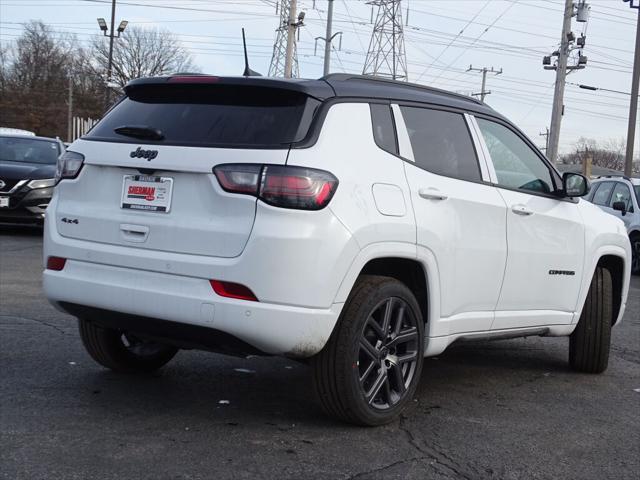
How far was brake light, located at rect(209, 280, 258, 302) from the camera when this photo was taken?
371cm

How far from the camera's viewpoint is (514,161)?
17.5ft

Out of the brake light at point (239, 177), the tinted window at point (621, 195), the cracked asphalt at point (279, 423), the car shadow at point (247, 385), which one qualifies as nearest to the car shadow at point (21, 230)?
the cracked asphalt at point (279, 423)

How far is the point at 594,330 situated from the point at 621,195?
10.3 metres

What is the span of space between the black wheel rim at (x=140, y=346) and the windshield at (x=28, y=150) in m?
9.33

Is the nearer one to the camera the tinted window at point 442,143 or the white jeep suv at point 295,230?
the white jeep suv at point 295,230

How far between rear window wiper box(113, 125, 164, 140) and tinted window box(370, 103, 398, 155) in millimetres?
1078

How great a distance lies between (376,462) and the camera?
3715 mm

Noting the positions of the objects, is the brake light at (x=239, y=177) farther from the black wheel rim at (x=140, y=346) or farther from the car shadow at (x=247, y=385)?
the black wheel rim at (x=140, y=346)

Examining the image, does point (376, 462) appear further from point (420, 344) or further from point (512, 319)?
point (512, 319)

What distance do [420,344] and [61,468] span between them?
191 centimetres

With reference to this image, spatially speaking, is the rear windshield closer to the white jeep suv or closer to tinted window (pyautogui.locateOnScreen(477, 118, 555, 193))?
the white jeep suv

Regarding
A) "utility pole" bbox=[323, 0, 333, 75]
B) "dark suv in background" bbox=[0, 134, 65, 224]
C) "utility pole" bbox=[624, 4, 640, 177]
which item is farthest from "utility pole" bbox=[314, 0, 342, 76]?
"dark suv in background" bbox=[0, 134, 65, 224]

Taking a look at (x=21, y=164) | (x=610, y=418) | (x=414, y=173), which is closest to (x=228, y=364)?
(x=414, y=173)

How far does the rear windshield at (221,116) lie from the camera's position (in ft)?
13.0
